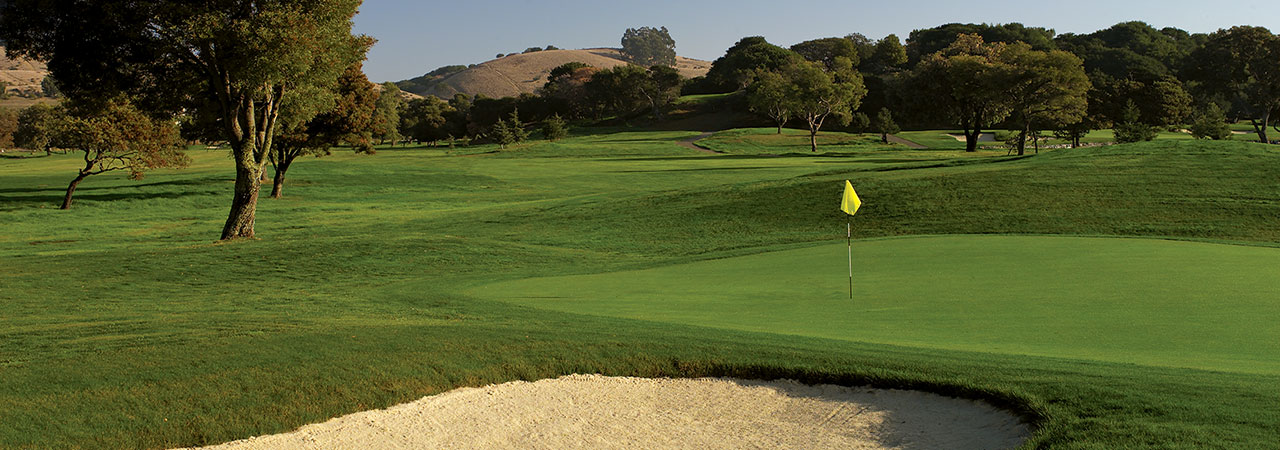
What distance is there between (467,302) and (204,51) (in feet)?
49.3

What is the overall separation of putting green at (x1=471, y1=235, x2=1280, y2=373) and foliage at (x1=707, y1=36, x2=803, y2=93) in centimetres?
12721

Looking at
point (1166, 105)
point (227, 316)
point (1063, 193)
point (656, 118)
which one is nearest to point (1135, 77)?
point (1166, 105)

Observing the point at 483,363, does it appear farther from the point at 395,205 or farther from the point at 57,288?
the point at 395,205

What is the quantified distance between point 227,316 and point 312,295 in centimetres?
345

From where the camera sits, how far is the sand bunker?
752cm

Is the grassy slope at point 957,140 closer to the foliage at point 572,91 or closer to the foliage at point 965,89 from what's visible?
the foliage at point 965,89

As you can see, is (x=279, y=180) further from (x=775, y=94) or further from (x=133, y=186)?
(x=775, y=94)

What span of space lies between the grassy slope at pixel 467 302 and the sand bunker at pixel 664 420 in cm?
23

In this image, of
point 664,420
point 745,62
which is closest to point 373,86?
point 664,420

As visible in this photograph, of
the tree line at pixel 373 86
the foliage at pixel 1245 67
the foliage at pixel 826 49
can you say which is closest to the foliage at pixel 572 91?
the tree line at pixel 373 86

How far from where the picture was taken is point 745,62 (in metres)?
161

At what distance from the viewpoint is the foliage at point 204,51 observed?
77.2ft

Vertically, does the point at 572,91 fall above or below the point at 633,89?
above

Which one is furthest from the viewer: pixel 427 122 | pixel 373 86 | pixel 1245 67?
pixel 427 122
